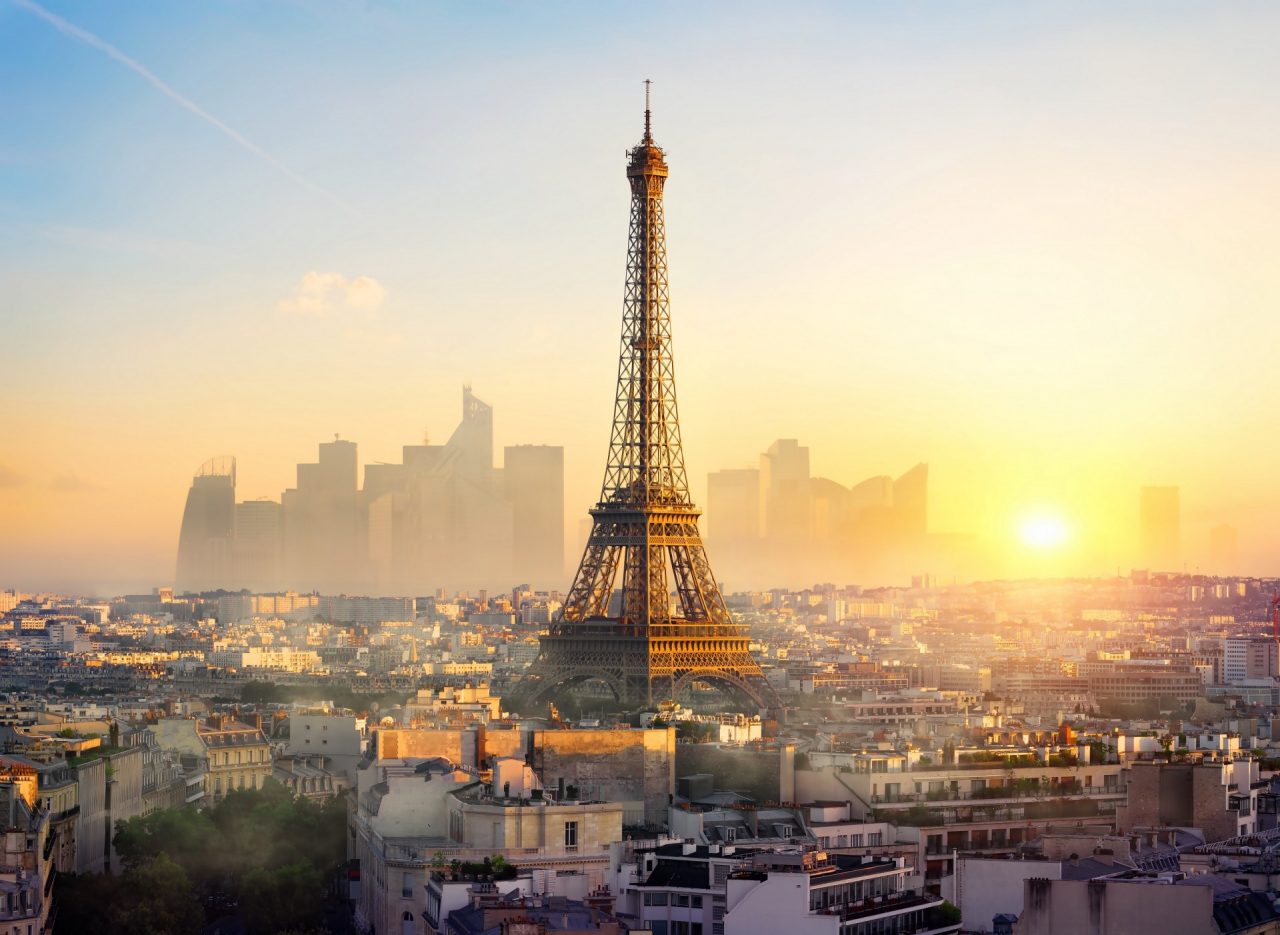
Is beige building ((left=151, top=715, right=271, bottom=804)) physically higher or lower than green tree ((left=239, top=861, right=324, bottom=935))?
higher

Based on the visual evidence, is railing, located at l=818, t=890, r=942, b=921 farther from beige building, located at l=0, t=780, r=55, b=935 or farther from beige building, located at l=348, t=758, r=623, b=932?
beige building, located at l=0, t=780, r=55, b=935

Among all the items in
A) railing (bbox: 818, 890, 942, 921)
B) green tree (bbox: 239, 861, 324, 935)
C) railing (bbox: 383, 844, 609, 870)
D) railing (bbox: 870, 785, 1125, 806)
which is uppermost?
railing (bbox: 870, 785, 1125, 806)

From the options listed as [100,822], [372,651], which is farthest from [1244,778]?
[372,651]

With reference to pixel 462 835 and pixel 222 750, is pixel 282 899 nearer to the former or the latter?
pixel 462 835

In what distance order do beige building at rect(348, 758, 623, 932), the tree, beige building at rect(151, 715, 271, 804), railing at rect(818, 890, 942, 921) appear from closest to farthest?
railing at rect(818, 890, 942, 921) → beige building at rect(348, 758, 623, 932) → the tree → beige building at rect(151, 715, 271, 804)

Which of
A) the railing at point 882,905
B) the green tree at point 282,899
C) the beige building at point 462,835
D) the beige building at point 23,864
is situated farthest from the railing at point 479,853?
the railing at point 882,905

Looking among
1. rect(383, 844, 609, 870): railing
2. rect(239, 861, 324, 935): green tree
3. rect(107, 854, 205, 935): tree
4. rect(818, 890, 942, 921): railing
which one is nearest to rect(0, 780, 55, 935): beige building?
rect(107, 854, 205, 935): tree

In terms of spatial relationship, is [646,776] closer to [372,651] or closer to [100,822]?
[100,822]

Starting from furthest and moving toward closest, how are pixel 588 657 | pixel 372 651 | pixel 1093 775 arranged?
pixel 372 651 < pixel 588 657 < pixel 1093 775
